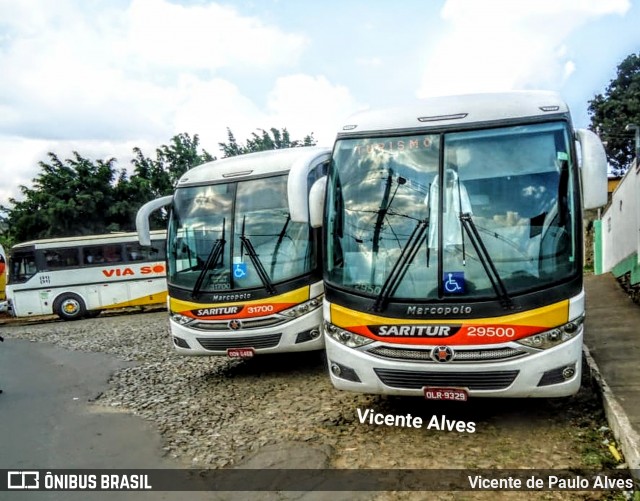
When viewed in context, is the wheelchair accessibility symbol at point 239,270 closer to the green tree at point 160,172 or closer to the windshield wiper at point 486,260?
the windshield wiper at point 486,260

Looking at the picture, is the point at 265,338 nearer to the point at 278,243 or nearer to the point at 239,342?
the point at 239,342

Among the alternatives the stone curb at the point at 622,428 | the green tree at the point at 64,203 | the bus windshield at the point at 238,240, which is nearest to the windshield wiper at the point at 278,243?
the bus windshield at the point at 238,240

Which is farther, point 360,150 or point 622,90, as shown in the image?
A: point 622,90

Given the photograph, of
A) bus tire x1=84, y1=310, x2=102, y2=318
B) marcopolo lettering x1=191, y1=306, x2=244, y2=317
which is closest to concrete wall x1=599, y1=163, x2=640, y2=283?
marcopolo lettering x1=191, y1=306, x2=244, y2=317

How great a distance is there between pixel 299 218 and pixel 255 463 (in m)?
2.53

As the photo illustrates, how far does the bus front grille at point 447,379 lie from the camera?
15.1ft

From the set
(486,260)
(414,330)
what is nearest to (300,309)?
(414,330)

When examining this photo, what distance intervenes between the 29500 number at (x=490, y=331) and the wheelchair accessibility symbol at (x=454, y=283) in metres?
0.34

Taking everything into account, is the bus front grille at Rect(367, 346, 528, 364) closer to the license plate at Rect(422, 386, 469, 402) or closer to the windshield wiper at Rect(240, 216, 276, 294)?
the license plate at Rect(422, 386, 469, 402)

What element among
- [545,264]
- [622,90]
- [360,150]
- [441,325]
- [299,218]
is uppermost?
[622,90]

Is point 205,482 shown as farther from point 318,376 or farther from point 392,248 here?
point 318,376

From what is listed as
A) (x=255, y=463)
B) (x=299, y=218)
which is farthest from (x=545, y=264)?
(x=255, y=463)

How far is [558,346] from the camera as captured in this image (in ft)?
15.0

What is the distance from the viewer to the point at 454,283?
4730 millimetres
